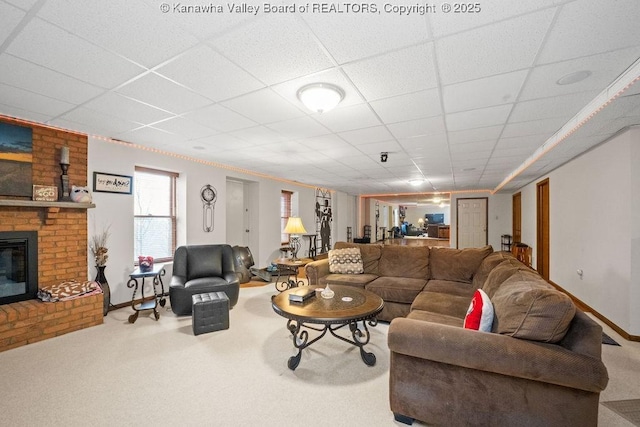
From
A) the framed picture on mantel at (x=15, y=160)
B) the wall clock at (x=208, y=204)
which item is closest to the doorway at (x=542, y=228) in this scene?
the wall clock at (x=208, y=204)

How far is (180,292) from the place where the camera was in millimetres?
3574

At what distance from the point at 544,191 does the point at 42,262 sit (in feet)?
28.2

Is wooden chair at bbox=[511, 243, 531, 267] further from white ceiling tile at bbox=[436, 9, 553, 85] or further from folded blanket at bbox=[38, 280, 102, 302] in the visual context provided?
folded blanket at bbox=[38, 280, 102, 302]

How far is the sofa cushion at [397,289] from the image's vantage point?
3389 millimetres

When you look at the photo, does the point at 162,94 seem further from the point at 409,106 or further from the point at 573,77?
the point at 573,77

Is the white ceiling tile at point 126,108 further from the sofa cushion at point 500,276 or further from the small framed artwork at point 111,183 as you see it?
the sofa cushion at point 500,276

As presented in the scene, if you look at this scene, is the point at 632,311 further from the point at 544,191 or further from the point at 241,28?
the point at 241,28

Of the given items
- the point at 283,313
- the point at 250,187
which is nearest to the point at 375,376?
the point at 283,313

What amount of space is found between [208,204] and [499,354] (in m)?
5.07

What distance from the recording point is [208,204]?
17.6 ft

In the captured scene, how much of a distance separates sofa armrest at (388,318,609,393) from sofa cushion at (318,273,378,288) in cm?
198

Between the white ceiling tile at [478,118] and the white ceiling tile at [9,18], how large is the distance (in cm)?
328

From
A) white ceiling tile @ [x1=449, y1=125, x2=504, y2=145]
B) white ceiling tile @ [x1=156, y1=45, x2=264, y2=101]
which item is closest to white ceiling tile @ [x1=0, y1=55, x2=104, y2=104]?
white ceiling tile @ [x1=156, y1=45, x2=264, y2=101]

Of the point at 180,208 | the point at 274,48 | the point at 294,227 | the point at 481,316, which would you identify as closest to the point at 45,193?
the point at 180,208
